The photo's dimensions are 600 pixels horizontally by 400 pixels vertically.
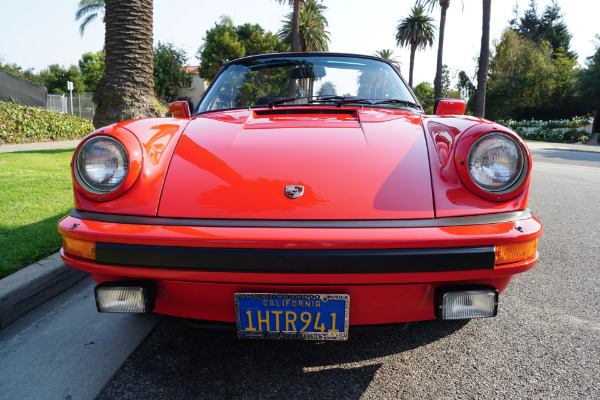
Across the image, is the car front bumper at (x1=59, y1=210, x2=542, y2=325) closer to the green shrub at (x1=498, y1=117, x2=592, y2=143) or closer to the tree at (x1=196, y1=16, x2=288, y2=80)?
the green shrub at (x1=498, y1=117, x2=592, y2=143)

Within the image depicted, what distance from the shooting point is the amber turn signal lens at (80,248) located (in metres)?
1.48

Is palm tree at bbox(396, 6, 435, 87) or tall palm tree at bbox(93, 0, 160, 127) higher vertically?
palm tree at bbox(396, 6, 435, 87)

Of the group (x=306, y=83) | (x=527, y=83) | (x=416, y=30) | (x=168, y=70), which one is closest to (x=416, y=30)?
(x=416, y=30)

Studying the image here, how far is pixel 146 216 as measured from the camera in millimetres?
1514

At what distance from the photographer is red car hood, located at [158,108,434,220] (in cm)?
148

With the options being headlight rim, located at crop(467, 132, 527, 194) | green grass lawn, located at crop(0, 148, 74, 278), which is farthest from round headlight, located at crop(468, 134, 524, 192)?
green grass lawn, located at crop(0, 148, 74, 278)

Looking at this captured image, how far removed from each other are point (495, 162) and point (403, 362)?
898 millimetres

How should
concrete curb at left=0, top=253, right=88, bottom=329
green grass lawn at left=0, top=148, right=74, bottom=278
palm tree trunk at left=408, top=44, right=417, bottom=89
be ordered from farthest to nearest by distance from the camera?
palm tree trunk at left=408, top=44, right=417, bottom=89
green grass lawn at left=0, top=148, right=74, bottom=278
concrete curb at left=0, top=253, right=88, bottom=329

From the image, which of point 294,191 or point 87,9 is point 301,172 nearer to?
point 294,191

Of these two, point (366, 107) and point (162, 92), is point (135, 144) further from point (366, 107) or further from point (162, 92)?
point (162, 92)

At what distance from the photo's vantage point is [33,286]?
2293 millimetres

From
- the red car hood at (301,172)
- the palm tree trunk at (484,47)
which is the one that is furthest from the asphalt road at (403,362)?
the palm tree trunk at (484,47)

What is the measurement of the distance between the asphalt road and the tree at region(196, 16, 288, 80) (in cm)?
3863

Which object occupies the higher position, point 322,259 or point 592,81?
point 592,81
